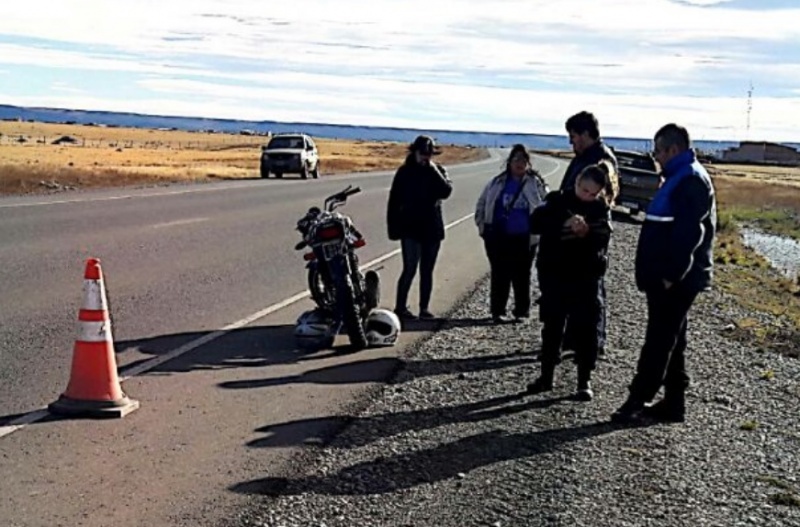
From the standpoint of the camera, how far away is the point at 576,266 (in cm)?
831

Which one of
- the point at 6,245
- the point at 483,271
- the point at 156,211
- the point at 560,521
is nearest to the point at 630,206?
the point at 156,211

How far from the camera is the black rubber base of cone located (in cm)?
706

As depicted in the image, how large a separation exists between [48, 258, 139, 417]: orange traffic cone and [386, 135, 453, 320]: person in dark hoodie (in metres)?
4.49

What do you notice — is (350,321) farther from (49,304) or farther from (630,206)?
(630,206)

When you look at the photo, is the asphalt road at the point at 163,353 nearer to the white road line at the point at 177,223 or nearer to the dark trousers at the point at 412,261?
the white road line at the point at 177,223

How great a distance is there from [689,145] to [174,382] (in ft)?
12.2

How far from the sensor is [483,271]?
1638 centimetres

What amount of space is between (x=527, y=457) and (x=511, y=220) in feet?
15.5

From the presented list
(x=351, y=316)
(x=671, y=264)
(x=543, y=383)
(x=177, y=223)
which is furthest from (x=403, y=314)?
(x=177, y=223)

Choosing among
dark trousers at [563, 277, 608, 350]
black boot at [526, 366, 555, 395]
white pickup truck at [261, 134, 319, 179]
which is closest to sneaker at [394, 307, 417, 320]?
dark trousers at [563, 277, 608, 350]

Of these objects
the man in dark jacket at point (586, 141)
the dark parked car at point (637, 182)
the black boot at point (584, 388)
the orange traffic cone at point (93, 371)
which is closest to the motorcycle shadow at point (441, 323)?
the man in dark jacket at point (586, 141)

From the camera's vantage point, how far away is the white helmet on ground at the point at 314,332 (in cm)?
975

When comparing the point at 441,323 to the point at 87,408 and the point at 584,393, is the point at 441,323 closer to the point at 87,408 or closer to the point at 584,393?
the point at 584,393

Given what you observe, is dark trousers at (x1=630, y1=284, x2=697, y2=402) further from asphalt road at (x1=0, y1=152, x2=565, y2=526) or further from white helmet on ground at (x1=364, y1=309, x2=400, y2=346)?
white helmet on ground at (x1=364, y1=309, x2=400, y2=346)
